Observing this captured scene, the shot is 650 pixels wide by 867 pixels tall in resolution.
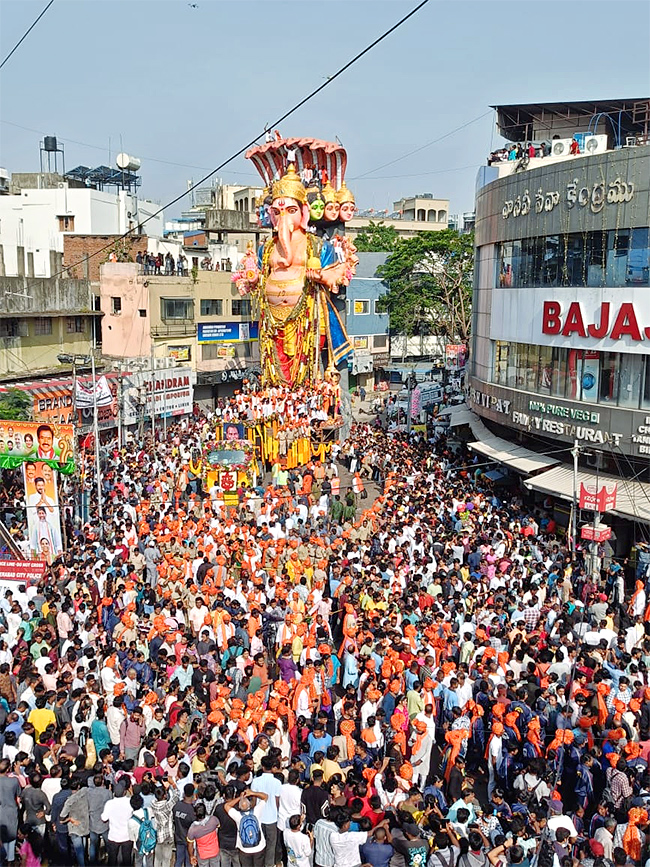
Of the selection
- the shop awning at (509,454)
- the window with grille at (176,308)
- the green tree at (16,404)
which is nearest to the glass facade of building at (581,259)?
the shop awning at (509,454)

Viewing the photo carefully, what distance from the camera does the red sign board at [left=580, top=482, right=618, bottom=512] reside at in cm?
1530

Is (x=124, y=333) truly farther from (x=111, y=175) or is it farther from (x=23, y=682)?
(x=23, y=682)

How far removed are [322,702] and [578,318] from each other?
1060 centimetres

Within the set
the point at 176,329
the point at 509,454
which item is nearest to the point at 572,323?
the point at 509,454

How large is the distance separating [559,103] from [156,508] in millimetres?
24712

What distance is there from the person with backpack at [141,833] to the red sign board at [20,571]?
6.40 metres

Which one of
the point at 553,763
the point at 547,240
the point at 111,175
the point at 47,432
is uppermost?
the point at 111,175

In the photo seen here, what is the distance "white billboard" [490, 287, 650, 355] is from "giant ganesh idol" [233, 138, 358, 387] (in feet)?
31.2

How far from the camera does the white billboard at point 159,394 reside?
27.7 meters

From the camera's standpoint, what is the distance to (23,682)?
397 inches

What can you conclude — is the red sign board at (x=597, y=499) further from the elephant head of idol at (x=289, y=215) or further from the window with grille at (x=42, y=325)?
the window with grille at (x=42, y=325)

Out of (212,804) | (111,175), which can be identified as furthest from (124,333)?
(212,804)

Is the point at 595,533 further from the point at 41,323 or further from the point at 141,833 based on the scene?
the point at 41,323

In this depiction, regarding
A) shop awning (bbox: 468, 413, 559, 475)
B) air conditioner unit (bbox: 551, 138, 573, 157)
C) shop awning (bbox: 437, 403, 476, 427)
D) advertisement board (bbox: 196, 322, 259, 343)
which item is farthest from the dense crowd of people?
advertisement board (bbox: 196, 322, 259, 343)
